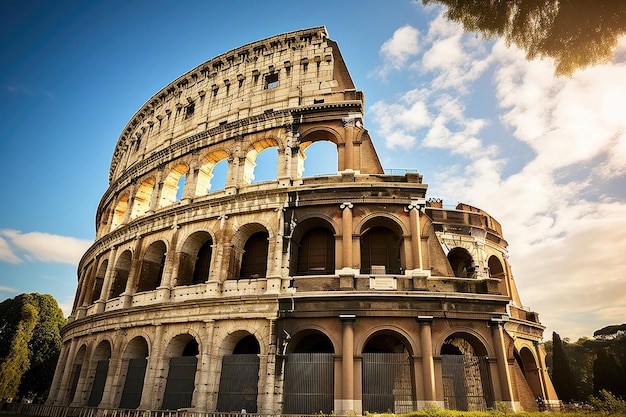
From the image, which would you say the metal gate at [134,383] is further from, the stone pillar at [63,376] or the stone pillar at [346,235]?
the stone pillar at [346,235]

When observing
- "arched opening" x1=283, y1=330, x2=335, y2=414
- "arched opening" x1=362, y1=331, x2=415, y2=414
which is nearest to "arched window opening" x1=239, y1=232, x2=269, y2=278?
"arched opening" x1=283, y1=330, x2=335, y2=414

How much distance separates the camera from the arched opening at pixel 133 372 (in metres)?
15.1

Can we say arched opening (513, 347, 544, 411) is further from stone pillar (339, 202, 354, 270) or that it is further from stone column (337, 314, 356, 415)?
stone pillar (339, 202, 354, 270)

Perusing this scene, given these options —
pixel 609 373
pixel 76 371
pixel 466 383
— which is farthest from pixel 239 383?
pixel 609 373

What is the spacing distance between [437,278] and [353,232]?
3.39 meters

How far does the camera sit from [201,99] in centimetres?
2116

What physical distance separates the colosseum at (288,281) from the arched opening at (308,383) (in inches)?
1.7

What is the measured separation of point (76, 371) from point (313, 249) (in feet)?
46.0

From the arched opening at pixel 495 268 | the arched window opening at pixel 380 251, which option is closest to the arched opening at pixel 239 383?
the arched window opening at pixel 380 251

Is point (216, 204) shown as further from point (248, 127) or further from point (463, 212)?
point (463, 212)

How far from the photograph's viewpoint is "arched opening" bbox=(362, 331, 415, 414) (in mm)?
12148

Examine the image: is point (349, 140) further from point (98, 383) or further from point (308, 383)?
point (98, 383)

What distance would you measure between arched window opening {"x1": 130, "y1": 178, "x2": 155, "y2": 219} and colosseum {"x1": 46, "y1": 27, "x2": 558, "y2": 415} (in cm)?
8

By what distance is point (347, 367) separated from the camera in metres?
12.4
